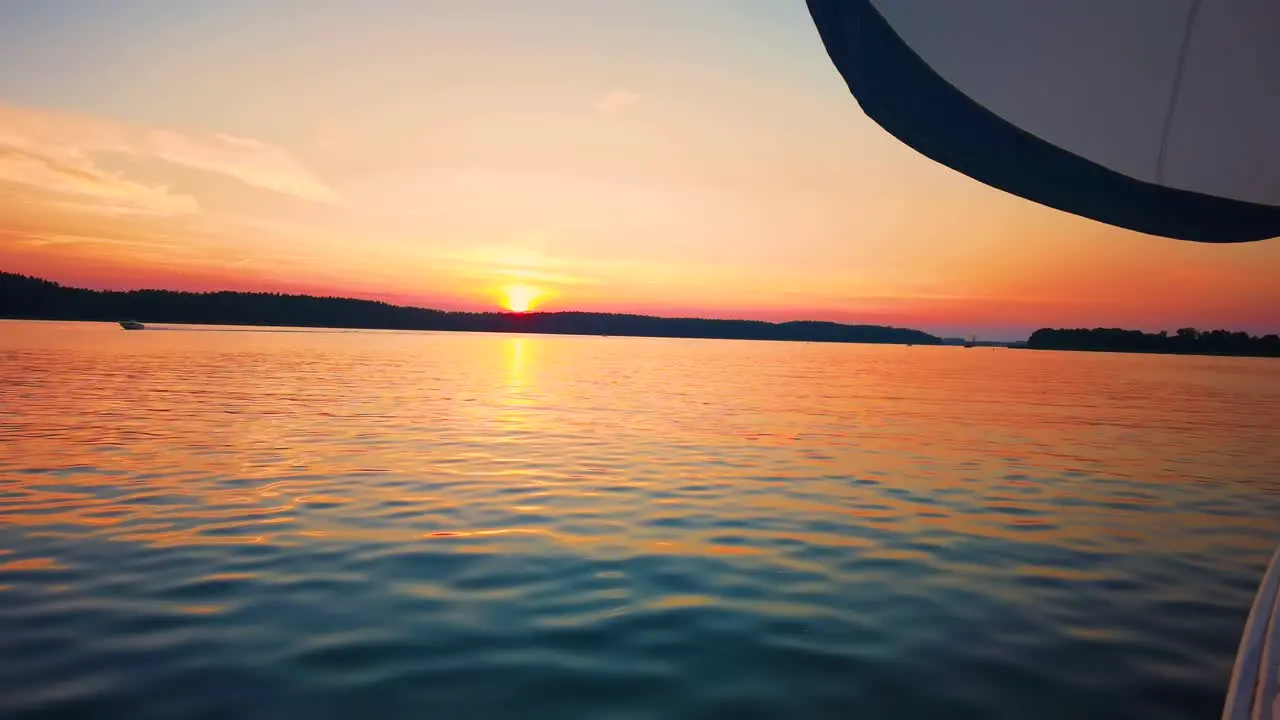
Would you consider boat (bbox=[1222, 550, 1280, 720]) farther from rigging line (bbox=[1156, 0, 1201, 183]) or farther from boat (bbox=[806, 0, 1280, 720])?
rigging line (bbox=[1156, 0, 1201, 183])

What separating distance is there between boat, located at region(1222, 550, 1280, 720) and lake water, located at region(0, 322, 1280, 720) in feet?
3.63

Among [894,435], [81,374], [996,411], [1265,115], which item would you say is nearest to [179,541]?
[1265,115]

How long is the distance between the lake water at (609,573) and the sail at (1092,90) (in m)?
4.05

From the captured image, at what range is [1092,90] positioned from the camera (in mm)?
3734

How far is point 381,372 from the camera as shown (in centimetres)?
5241

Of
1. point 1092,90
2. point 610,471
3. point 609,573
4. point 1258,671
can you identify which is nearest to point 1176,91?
point 1092,90

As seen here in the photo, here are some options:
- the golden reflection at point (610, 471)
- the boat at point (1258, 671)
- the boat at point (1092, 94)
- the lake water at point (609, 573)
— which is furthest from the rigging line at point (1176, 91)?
the golden reflection at point (610, 471)

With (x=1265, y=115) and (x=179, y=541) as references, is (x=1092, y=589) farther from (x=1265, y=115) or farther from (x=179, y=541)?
(x=179, y=541)

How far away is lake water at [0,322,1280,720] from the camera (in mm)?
6211

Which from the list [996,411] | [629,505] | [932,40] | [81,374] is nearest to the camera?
[932,40]

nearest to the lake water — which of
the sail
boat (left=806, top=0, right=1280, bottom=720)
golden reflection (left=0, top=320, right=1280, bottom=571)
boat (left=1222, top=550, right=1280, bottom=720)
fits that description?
golden reflection (left=0, top=320, right=1280, bottom=571)

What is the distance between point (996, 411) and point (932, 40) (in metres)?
35.5

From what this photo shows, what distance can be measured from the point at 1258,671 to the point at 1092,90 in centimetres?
326

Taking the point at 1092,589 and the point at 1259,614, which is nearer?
the point at 1259,614
